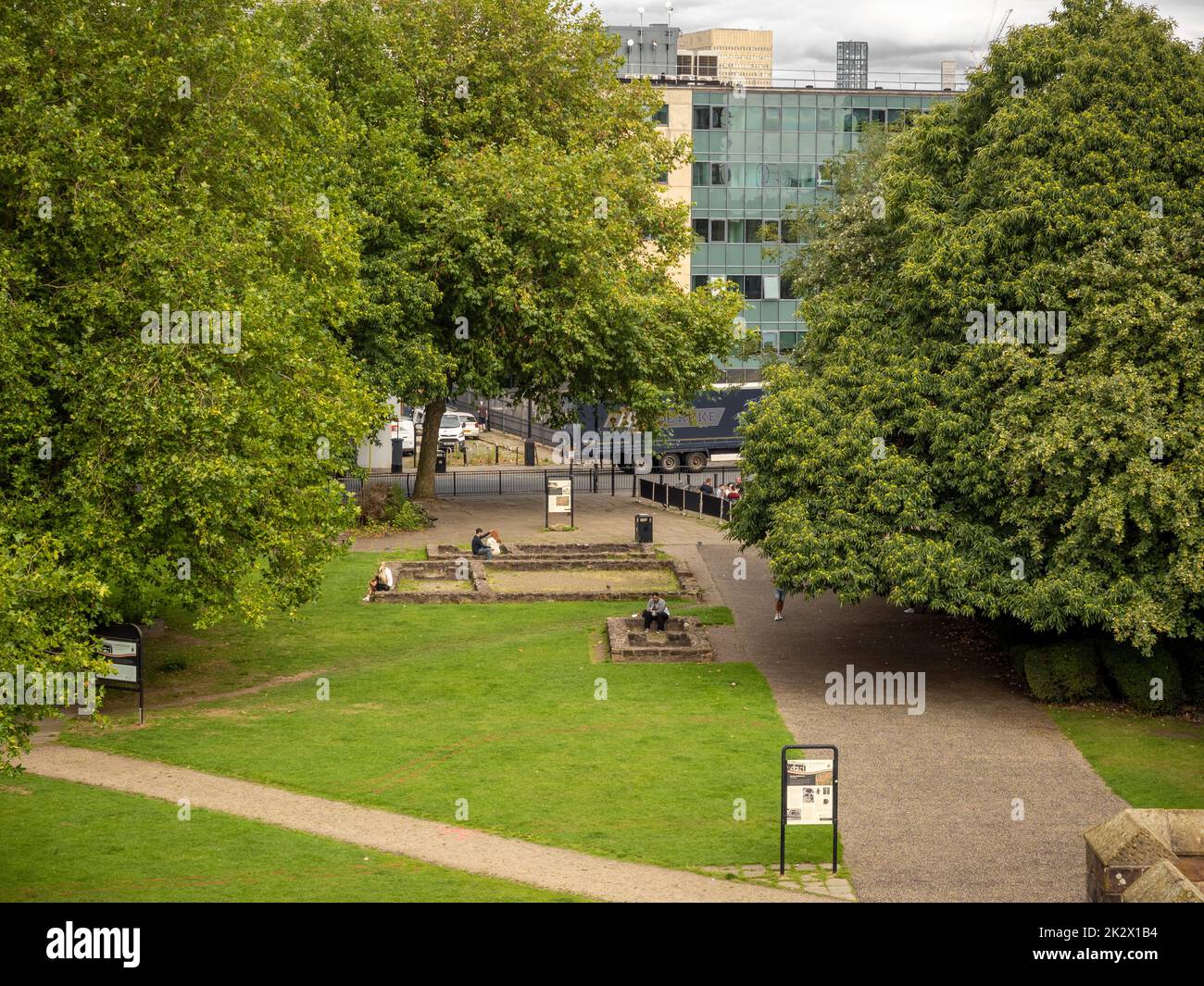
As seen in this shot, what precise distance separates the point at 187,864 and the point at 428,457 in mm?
28299

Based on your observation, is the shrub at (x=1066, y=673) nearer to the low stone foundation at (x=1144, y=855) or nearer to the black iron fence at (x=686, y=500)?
the low stone foundation at (x=1144, y=855)

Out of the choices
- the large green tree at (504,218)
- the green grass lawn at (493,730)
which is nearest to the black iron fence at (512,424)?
the large green tree at (504,218)

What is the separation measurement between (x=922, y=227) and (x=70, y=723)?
62.0 feet

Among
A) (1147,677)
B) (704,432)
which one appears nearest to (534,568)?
(1147,677)

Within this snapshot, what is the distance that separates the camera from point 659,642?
2934 cm

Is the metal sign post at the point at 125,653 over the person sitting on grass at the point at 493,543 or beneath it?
beneath

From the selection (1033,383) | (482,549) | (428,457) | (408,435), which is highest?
(1033,383)

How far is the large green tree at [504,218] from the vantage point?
39.7 metres

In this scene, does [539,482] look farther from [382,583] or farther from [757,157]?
[757,157]

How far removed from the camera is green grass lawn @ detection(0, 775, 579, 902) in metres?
16.8

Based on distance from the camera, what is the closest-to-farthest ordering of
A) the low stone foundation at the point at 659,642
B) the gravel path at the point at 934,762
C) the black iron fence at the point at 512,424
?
1. the gravel path at the point at 934,762
2. the low stone foundation at the point at 659,642
3. the black iron fence at the point at 512,424

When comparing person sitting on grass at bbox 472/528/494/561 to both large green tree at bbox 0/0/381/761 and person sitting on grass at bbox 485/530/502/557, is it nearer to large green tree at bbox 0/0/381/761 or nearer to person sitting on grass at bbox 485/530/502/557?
person sitting on grass at bbox 485/530/502/557

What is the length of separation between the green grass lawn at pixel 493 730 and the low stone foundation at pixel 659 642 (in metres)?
0.42

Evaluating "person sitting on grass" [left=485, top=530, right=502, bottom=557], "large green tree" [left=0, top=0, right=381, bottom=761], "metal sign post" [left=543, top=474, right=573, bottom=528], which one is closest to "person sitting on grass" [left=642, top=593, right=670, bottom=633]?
"large green tree" [left=0, top=0, right=381, bottom=761]
